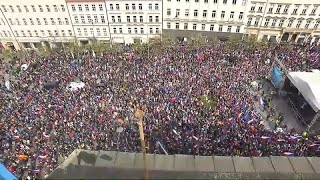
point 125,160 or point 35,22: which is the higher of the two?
point 35,22

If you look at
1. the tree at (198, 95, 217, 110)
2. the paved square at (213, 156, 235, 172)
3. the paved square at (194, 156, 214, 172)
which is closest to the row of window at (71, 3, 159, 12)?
the tree at (198, 95, 217, 110)

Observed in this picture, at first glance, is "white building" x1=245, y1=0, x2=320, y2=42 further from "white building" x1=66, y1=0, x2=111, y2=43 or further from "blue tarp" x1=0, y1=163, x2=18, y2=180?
"blue tarp" x1=0, y1=163, x2=18, y2=180

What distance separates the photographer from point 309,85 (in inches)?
1176

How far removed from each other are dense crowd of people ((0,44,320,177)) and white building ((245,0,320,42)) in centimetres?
266

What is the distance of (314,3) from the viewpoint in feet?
134

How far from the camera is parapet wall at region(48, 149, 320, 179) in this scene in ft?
73.2

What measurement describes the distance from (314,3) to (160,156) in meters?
30.6

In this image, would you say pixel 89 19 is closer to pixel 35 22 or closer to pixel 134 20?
pixel 134 20

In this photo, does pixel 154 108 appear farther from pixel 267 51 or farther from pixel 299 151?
pixel 267 51

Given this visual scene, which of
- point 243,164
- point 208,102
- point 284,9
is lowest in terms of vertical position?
point 208,102

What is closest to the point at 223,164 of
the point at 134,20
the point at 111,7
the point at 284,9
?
the point at 134,20

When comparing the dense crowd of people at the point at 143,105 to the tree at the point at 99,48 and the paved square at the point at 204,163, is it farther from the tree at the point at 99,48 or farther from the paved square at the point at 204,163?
the paved square at the point at 204,163

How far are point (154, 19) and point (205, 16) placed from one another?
7.04 metres

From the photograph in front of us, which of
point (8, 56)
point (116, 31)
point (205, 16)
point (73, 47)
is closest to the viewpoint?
point (205, 16)
